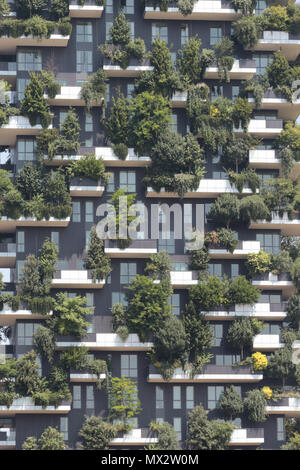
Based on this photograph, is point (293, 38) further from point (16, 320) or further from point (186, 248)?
point (16, 320)

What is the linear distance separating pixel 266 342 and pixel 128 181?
1984 centimetres

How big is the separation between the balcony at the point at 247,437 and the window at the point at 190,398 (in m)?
4.79

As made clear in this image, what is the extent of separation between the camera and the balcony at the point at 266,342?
176 m

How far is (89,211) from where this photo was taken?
178 m

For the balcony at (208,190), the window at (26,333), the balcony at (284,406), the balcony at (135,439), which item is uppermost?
the balcony at (208,190)

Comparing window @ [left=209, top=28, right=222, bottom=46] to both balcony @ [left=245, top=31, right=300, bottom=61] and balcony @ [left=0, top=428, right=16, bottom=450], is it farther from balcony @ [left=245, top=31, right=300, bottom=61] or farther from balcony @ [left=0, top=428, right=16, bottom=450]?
balcony @ [left=0, top=428, right=16, bottom=450]

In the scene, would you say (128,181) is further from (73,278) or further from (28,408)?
(28,408)

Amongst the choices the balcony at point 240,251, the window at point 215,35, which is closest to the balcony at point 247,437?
the balcony at point 240,251

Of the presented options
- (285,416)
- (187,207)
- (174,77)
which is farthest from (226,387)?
(174,77)

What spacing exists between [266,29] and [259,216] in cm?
1865

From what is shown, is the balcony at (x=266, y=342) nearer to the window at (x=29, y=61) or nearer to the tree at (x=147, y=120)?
the tree at (x=147, y=120)

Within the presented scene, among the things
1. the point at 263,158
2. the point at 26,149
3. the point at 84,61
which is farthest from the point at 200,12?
the point at 26,149

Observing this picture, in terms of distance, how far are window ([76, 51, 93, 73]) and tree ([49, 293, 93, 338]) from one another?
2208cm

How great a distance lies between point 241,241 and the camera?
17788 centimetres
